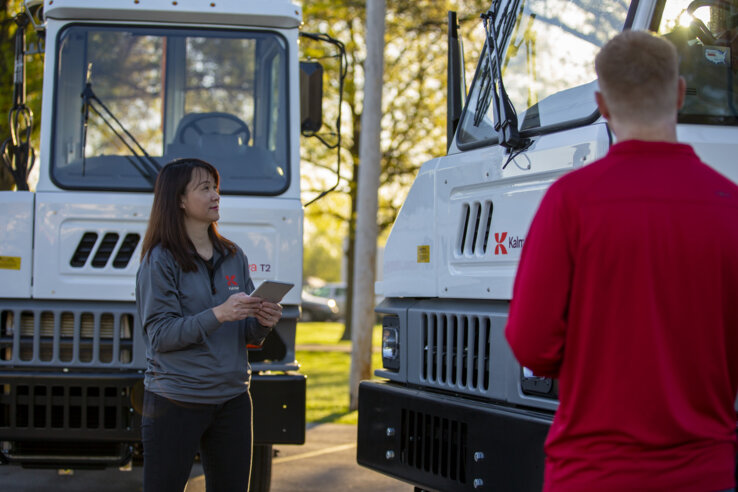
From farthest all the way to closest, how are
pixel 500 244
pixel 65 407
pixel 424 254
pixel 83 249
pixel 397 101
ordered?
pixel 397 101, pixel 83 249, pixel 65 407, pixel 424 254, pixel 500 244

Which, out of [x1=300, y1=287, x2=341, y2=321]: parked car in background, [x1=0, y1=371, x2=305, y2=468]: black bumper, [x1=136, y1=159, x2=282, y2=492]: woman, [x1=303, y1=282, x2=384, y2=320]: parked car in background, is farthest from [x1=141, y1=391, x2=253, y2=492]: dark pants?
[x1=303, y1=282, x2=384, y2=320]: parked car in background

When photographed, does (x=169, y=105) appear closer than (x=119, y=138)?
No

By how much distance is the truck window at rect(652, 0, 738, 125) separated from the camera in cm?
382

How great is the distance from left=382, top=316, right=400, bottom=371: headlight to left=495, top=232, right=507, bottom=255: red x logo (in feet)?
2.86

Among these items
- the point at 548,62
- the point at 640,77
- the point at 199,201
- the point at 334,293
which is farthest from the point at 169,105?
the point at 334,293

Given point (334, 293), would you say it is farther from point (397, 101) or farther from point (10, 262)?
point (10, 262)

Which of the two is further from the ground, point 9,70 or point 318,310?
point 9,70

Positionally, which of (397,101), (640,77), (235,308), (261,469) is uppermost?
(397,101)

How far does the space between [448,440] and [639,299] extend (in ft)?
7.64

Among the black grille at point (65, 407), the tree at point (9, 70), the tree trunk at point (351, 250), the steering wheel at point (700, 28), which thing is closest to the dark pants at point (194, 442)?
the black grille at point (65, 407)

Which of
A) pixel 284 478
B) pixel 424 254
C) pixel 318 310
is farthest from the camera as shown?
pixel 318 310

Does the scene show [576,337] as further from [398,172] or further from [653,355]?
[398,172]

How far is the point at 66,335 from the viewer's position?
5.65 meters

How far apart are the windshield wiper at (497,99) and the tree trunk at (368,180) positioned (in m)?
5.77
